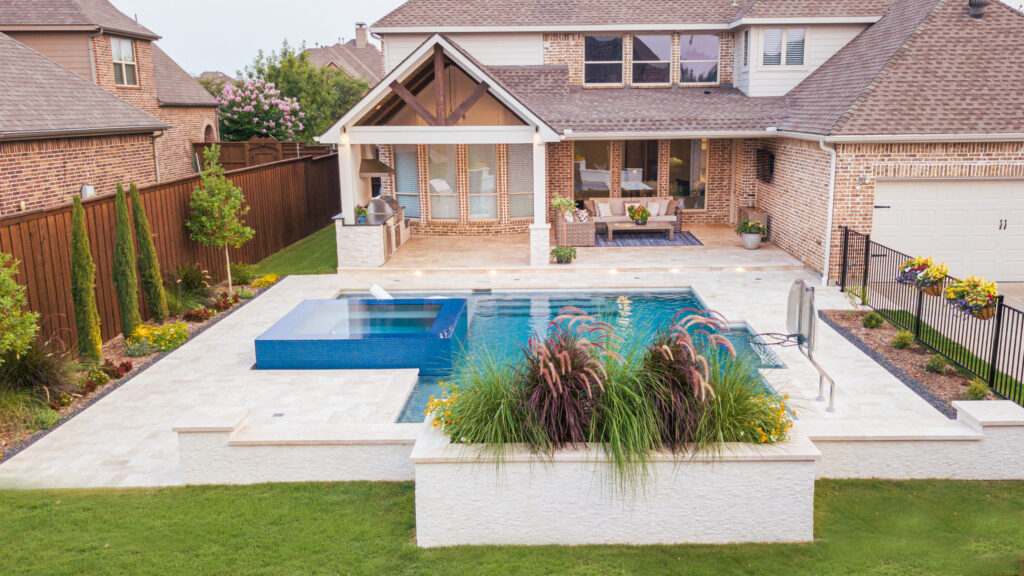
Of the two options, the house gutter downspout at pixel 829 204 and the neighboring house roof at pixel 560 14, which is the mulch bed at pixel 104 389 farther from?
the house gutter downspout at pixel 829 204

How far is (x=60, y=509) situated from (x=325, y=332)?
5.11 m

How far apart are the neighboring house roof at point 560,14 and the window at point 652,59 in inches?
25.2

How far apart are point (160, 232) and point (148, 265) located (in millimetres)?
1282

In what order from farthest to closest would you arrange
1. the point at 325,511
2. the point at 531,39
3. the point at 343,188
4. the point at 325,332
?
the point at 531,39 < the point at 343,188 < the point at 325,332 < the point at 325,511

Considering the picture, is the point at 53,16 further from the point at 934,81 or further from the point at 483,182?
the point at 934,81

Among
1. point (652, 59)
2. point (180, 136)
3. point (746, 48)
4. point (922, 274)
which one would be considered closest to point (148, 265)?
point (922, 274)

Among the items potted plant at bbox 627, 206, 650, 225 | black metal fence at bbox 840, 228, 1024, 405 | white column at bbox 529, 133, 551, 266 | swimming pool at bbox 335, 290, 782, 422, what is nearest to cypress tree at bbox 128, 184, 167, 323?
swimming pool at bbox 335, 290, 782, 422

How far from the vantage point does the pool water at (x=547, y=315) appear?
452 inches

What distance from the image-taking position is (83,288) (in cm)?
1045

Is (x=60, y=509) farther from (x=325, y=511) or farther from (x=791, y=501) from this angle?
(x=791, y=501)

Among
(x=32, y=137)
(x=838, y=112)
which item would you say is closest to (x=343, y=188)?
(x=32, y=137)

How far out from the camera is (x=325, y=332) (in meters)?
11.7

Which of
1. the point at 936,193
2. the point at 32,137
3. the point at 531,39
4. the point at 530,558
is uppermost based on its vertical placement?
the point at 531,39

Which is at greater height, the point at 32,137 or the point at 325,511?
the point at 32,137
